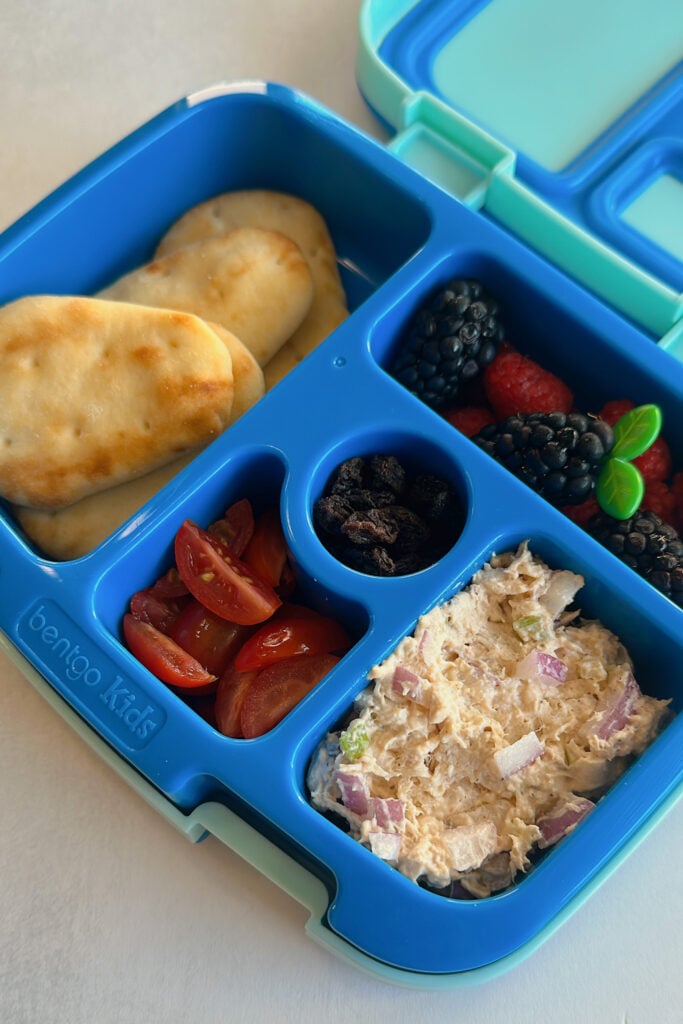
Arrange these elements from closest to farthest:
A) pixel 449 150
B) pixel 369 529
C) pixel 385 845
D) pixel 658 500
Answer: pixel 385 845
pixel 369 529
pixel 658 500
pixel 449 150

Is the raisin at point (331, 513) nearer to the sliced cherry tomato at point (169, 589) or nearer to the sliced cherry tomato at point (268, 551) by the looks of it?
the sliced cherry tomato at point (268, 551)

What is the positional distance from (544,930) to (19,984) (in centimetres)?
55

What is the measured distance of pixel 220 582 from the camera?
996mm

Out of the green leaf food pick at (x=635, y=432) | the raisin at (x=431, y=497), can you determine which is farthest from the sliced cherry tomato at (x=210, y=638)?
the green leaf food pick at (x=635, y=432)

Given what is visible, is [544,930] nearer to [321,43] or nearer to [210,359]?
[210,359]

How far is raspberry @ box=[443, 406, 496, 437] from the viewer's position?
114 cm

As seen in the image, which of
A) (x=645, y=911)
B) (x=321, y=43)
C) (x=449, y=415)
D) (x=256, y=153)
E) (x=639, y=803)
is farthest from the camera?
(x=321, y=43)

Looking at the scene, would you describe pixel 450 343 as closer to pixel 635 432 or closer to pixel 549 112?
pixel 635 432

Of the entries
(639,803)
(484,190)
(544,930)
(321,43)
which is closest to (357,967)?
(544,930)

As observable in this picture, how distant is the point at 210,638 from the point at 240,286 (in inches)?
17.4

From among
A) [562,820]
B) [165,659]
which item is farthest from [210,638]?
[562,820]

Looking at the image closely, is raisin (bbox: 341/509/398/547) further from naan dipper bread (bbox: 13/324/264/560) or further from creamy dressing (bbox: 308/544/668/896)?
naan dipper bread (bbox: 13/324/264/560)

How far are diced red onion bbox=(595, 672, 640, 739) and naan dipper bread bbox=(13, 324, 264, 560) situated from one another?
0.54 m

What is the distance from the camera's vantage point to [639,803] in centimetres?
89
